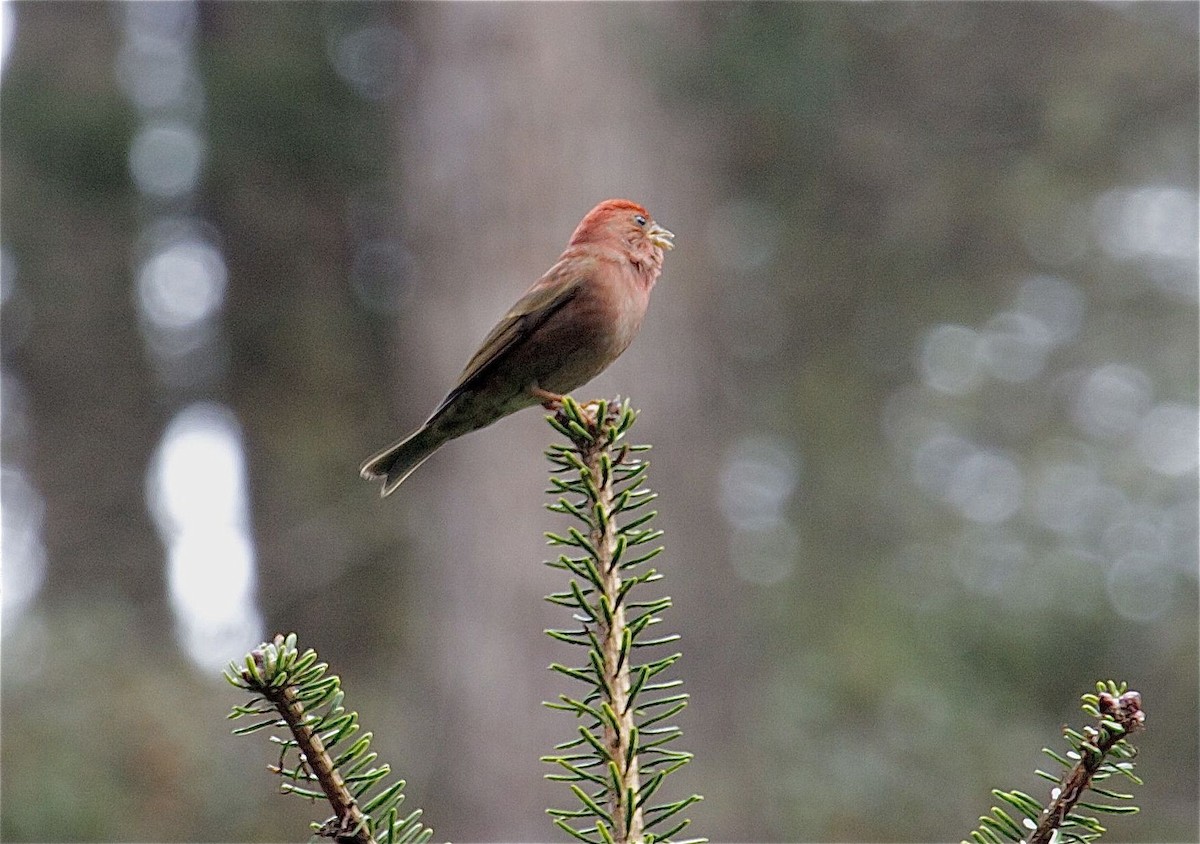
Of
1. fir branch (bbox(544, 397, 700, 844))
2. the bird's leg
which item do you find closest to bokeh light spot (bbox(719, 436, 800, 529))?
the bird's leg

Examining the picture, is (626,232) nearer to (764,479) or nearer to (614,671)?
(614,671)

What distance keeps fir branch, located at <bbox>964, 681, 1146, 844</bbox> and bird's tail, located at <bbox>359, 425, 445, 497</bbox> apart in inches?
99.0

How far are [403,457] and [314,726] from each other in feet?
7.74

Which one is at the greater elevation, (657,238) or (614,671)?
(657,238)

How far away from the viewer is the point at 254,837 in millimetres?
7320

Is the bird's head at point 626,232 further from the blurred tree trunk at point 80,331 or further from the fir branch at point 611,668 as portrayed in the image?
the blurred tree trunk at point 80,331

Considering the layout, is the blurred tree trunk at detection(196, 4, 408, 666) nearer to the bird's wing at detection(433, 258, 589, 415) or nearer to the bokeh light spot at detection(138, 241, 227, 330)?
the bokeh light spot at detection(138, 241, 227, 330)

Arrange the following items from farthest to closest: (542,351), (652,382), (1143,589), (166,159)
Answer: (166,159) < (1143,589) < (652,382) < (542,351)

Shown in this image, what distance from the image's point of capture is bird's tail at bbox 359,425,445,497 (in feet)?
12.9

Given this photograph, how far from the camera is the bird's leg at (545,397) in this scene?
3860 mm

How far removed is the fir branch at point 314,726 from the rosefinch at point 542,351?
7.30 feet

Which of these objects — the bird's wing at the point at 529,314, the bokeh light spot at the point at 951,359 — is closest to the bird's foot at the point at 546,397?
the bird's wing at the point at 529,314

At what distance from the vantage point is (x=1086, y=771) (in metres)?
1.63

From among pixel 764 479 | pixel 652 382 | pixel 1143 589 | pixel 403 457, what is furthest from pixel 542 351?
pixel 764 479
